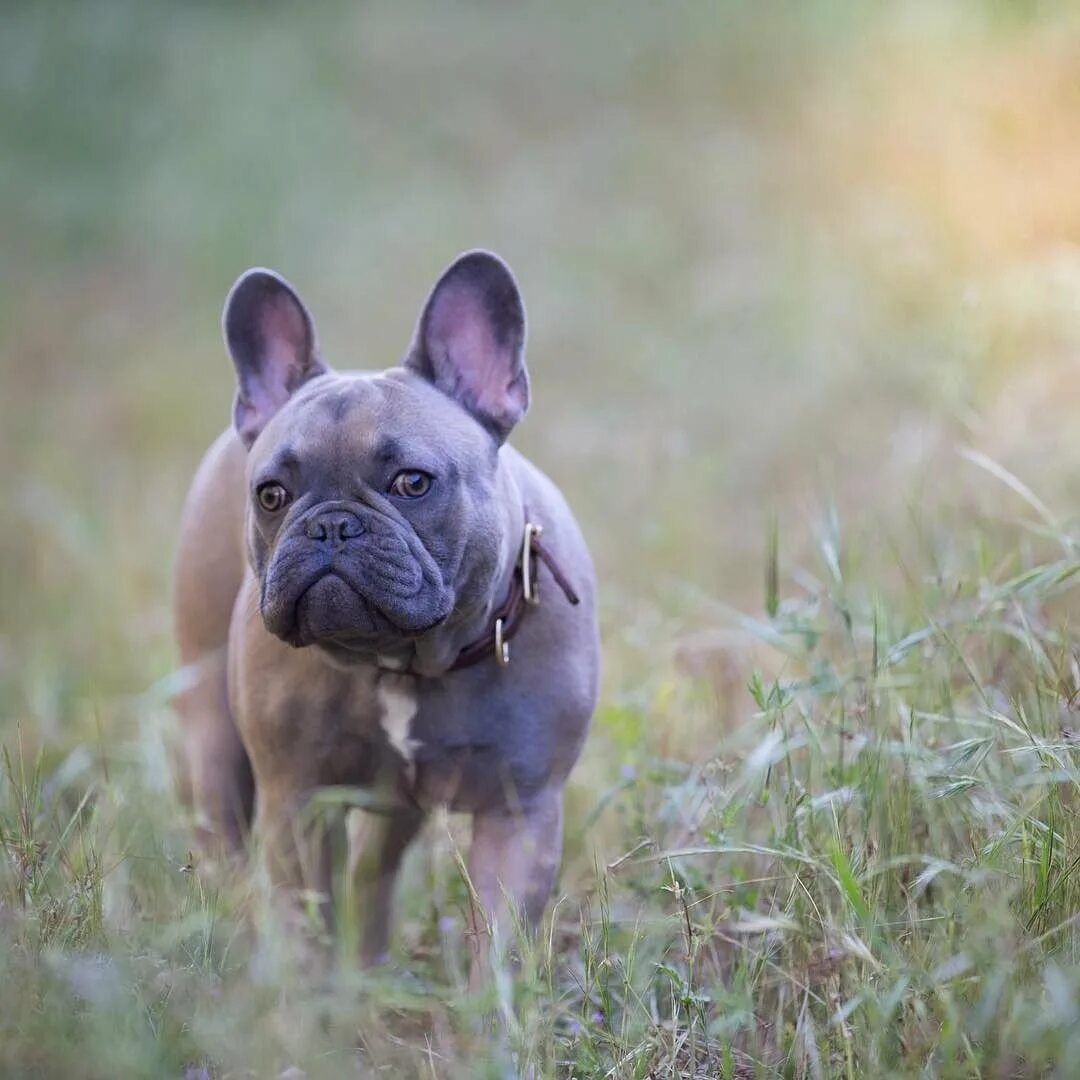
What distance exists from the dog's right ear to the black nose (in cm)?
68

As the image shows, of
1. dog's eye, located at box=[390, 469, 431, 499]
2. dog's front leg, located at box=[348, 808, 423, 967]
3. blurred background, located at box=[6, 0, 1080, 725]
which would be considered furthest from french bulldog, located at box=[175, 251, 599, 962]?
blurred background, located at box=[6, 0, 1080, 725]

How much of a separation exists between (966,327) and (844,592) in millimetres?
1650

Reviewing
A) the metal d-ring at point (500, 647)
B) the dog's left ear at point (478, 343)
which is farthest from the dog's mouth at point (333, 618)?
the dog's left ear at point (478, 343)

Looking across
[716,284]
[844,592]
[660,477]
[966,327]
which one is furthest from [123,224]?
[844,592]

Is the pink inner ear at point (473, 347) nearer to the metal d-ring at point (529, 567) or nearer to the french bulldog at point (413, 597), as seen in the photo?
the french bulldog at point (413, 597)

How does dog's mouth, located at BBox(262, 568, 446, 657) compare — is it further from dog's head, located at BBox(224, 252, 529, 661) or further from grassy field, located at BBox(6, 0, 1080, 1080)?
grassy field, located at BBox(6, 0, 1080, 1080)

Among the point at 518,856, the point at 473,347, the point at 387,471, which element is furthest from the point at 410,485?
the point at 518,856

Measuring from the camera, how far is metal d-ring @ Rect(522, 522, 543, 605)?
3463mm

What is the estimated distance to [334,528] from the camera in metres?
3.16

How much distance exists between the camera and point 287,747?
3.54 metres

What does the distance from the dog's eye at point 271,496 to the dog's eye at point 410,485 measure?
0.82 feet

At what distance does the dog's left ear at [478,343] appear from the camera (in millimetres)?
3635

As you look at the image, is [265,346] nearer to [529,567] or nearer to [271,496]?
[271,496]

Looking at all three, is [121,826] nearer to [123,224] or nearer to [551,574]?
[551,574]
